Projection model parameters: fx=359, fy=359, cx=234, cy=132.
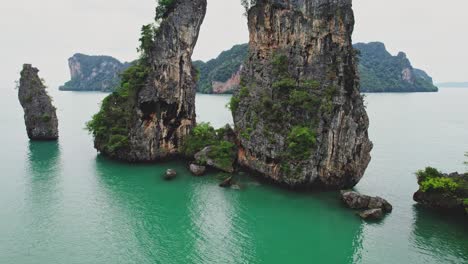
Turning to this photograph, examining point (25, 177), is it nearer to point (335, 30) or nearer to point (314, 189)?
point (314, 189)

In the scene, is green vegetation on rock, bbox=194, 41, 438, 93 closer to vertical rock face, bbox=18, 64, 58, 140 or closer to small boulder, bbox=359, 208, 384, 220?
vertical rock face, bbox=18, 64, 58, 140

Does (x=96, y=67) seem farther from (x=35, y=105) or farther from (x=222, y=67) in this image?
(x=35, y=105)

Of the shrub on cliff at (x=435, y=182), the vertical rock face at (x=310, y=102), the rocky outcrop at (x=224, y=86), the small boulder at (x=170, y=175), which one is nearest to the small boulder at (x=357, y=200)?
the vertical rock face at (x=310, y=102)

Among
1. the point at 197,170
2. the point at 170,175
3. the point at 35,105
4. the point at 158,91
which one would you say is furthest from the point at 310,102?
the point at 35,105

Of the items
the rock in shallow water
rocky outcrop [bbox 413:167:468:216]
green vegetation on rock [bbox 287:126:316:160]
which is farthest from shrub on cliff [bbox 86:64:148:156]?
rocky outcrop [bbox 413:167:468:216]

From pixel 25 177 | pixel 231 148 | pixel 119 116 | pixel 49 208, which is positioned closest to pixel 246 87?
pixel 231 148
